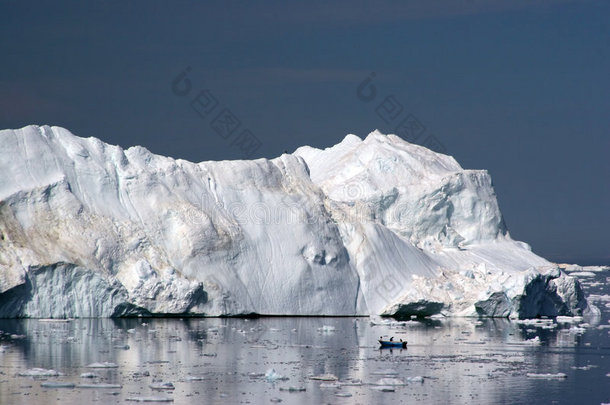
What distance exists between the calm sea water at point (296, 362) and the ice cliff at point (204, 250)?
3.94 ft

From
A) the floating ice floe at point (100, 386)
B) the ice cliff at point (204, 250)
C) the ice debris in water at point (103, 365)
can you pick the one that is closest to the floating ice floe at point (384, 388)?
the floating ice floe at point (100, 386)

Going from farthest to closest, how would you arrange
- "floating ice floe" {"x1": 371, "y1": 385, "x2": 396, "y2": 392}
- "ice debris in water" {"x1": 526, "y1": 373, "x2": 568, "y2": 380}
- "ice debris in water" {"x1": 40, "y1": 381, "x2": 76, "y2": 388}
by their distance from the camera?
1. "ice debris in water" {"x1": 526, "y1": 373, "x2": 568, "y2": 380}
2. "floating ice floe" {"x1": 371, "y1": 385, "x2": 396, "y2": 392}
3. "ice debris in water" {"x1": 40, "y1": 381, "x2": 76, "y2": 388}

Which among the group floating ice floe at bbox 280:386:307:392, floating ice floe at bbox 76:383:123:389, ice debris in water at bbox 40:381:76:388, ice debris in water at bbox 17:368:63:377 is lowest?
floating ice floe at bbox 280:386:307:392

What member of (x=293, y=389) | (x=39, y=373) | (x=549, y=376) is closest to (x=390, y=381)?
(x=293, y=389)

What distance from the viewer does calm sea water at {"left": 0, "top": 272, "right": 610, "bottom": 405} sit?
24.3m

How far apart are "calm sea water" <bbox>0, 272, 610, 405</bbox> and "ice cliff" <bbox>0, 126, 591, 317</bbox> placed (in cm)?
120

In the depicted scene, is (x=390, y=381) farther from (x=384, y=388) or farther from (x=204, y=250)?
(x=204, y=250)

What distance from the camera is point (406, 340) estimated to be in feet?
118

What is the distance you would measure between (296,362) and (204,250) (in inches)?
484

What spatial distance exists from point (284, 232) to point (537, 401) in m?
20.0

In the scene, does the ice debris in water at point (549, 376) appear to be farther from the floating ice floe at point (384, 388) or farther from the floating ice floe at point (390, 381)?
the floating ice floe at point (384, 388)

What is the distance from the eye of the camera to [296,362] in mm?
29625

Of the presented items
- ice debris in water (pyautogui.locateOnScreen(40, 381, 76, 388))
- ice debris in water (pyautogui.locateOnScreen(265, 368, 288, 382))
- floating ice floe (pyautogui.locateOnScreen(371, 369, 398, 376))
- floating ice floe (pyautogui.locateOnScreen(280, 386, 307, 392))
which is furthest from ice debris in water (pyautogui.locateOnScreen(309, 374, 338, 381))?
ice debris in water (pyautogui.locateOnScreen(40, 381, 76, 388))

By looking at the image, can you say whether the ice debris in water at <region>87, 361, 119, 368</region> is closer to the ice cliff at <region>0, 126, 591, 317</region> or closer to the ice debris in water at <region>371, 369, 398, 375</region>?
the ice debris in water at <region>371, 369, 398, 375</region>
